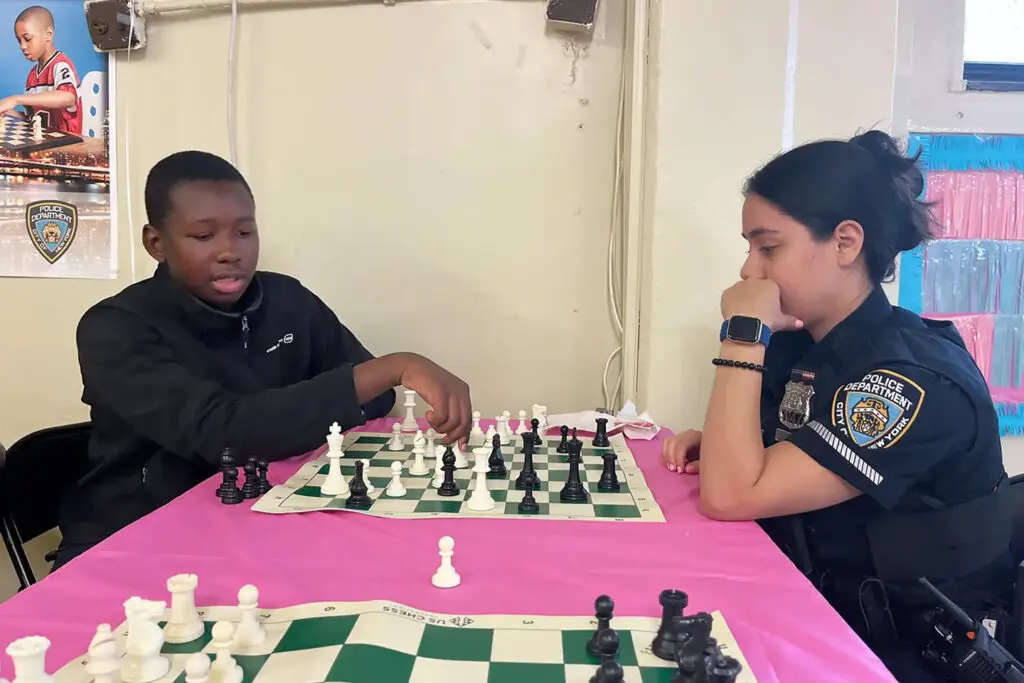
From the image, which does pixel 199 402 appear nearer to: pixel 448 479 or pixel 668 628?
pixel 448 479

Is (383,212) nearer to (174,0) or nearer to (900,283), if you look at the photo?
(174,0)

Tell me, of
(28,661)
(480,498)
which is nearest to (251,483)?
(480,498)

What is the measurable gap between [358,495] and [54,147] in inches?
71.2

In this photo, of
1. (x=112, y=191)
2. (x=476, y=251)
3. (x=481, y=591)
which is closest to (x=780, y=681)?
(x=481, y=591)

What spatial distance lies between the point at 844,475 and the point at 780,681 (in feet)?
1.65

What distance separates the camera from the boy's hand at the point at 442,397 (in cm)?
144

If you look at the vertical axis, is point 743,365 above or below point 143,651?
above

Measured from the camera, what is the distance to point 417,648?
71cm

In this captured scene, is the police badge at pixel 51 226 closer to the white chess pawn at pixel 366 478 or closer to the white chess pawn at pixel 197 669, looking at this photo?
the white chess pawn at pixel 366 478

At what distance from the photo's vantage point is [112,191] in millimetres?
2229

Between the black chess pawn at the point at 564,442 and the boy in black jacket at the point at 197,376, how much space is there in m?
0.20

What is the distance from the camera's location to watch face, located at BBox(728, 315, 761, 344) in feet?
4.10

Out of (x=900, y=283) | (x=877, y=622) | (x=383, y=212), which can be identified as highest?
(x=383, y=212)

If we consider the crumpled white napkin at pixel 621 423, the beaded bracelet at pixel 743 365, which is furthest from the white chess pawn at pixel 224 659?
the crumpled white napkin at pixel 621 423
